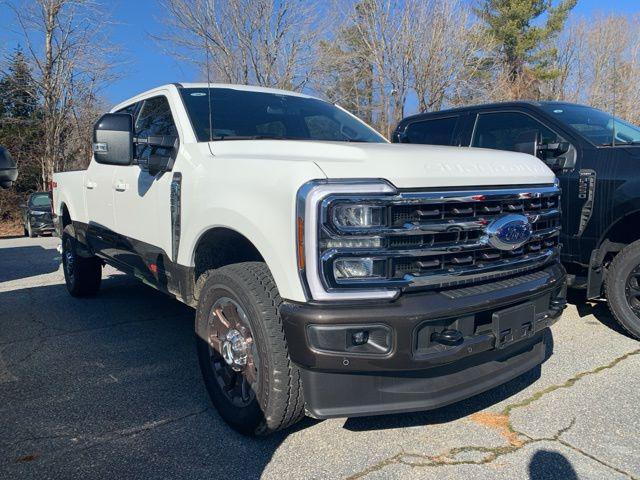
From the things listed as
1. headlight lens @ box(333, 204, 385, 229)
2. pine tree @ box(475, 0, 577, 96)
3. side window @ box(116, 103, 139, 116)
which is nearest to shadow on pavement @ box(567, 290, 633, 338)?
headlight lens @ box(333, 204, 385, 229)

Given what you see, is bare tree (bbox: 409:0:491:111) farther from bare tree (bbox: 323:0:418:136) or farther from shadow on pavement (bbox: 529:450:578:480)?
shadow on pavement (bbox: 529:450:578:480)

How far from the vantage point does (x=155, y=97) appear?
4258mm

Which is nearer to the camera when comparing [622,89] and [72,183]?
[72,183]

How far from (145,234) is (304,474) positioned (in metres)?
2.22

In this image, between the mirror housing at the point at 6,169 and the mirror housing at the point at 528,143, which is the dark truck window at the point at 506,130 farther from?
the mirror housing at the point at 6,169

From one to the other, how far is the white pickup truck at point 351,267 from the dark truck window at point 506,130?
2.10 metres

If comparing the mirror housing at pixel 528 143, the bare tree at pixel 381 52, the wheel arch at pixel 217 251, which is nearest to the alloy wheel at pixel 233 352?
the wheel arch at pixel 217 251

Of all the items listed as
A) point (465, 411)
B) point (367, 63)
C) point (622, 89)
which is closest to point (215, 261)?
point (465, 411)

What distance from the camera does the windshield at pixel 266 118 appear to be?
3.64 metres

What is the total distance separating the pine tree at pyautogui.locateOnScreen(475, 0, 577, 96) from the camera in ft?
81.5

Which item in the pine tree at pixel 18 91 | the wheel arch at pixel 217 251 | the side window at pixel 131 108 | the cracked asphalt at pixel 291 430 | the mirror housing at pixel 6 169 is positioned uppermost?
the pine tree at pixel 18 91

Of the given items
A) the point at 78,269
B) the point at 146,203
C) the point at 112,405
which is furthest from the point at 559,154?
the point at 78,269

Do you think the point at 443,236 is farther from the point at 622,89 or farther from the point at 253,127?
the point at 622,89

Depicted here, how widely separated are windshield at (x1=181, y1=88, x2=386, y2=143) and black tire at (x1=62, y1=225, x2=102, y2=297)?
293cm
